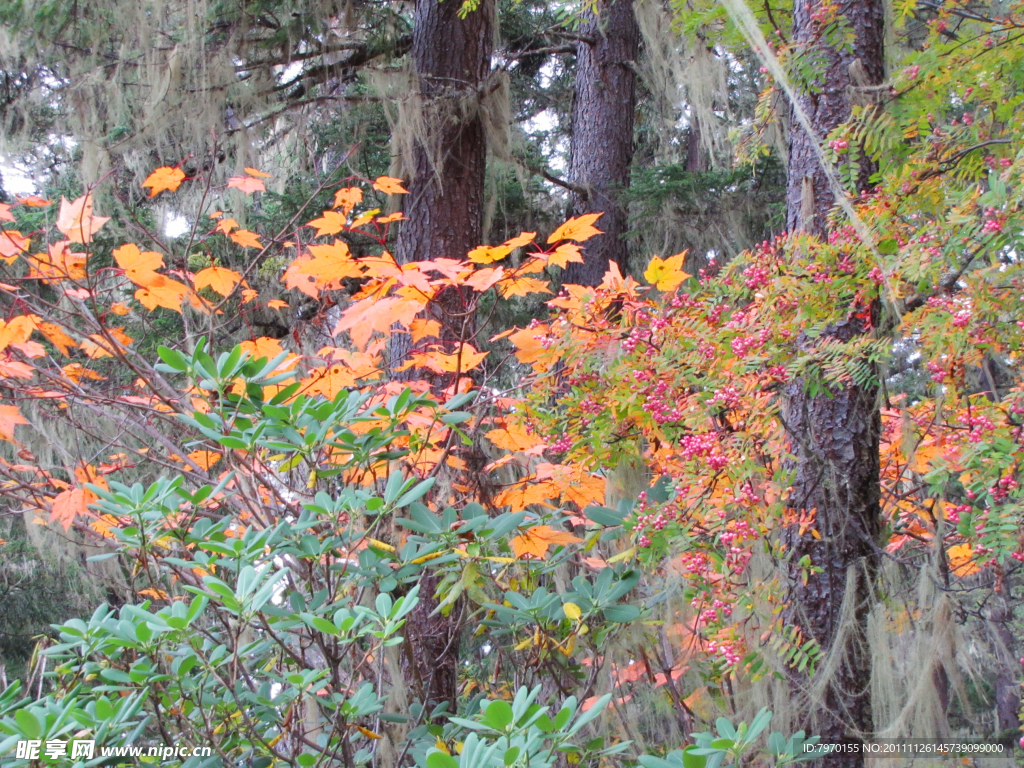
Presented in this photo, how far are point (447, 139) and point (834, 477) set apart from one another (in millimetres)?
2329

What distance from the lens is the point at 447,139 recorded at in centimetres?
337

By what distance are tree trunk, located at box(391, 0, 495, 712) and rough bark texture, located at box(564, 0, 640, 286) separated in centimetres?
164

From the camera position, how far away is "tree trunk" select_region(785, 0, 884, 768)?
1783mm

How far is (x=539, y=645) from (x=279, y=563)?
0.79 metres

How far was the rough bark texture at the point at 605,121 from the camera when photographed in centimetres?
495

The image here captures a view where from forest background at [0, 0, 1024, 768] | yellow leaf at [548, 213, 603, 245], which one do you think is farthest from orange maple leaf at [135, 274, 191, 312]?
yellow leaf at [548, 213, 603, 245]

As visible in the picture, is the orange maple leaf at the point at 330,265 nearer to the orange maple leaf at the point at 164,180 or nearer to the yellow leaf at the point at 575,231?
the yellow leaf at the point at 575,231

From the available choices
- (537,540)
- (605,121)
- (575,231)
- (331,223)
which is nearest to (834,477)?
(537,540)

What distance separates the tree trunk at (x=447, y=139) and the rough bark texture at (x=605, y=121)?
1.64 m

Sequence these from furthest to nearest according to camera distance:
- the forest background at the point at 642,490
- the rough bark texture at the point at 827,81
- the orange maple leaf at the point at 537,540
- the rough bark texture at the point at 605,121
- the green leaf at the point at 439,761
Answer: the rough bark texture at the point at 605,121
the rough bark texture at the point at 827,81
the orange maple leaf at the point at 537,540
the forest background at the point at 642,490
the green leaf at the point at 439,761

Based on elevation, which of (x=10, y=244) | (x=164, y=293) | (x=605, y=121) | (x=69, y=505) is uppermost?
(x=605, y=121)

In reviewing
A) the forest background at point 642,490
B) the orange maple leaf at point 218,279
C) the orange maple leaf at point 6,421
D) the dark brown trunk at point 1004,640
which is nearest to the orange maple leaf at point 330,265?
the forest background at point 642,490

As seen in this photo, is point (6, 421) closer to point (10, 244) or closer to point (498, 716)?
point (10, 244)

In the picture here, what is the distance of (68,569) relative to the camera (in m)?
5.50
